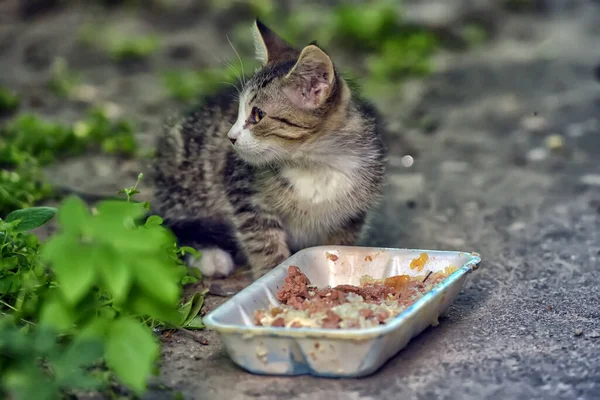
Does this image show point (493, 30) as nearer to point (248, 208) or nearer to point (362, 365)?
point (248, 208)

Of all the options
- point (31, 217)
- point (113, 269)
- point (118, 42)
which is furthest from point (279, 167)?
point (118, 42)

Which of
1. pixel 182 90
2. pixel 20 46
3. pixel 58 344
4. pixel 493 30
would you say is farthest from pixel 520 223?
pixel 20 46

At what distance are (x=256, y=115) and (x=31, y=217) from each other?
3.28 ft

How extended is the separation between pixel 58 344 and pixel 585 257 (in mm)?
2475

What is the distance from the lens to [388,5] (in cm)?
786

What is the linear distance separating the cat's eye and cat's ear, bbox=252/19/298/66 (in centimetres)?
34

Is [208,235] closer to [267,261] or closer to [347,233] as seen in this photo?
[267,261]

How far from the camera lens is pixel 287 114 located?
3293mm

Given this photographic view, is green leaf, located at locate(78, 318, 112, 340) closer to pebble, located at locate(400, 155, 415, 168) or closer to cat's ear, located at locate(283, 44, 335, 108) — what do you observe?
cat's ear, located at locate(283, 44, 335, 108)

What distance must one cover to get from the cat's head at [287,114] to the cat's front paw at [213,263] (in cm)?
62

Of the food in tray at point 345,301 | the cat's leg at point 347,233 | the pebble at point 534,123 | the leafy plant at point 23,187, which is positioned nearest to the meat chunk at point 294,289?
the food in tray at point 345,301

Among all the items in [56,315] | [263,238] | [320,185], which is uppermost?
[56,315]

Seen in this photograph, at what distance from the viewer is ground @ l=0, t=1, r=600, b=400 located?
2.63 meters

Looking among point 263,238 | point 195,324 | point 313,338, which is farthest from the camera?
point 263,238
